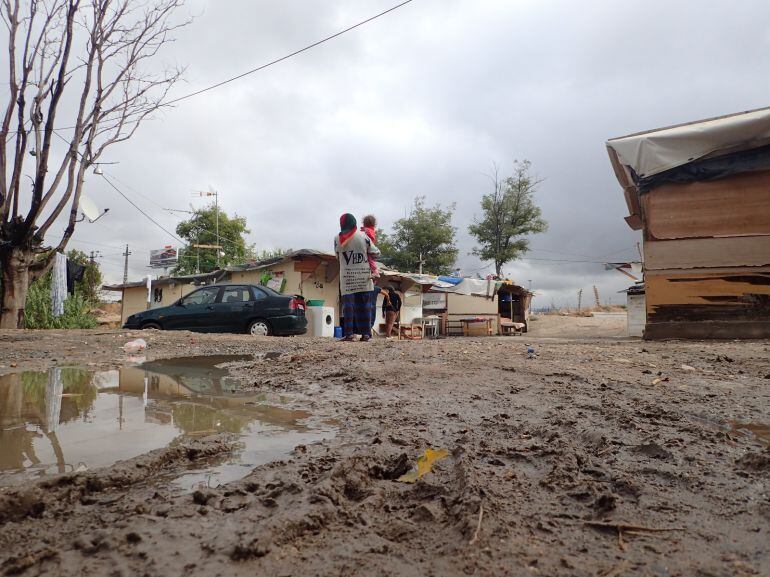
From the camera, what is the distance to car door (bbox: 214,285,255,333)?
379 inches

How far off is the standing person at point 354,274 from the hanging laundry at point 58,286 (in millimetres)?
10552

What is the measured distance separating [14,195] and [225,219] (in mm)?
27921

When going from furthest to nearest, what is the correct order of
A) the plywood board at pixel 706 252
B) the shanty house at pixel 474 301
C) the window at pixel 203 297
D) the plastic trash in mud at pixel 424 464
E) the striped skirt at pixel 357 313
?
the shanty house at pixel 474 301 → the window at pixel 203 297 → the striped skirt at pixel 357 313 → the plywood board at pixel 706 252 → the plastic trash in mud at pixel 424 464

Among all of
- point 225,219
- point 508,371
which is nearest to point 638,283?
point 508,371

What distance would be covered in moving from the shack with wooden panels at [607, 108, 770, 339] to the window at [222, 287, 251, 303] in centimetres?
741

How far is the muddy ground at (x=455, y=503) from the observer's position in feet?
3.21

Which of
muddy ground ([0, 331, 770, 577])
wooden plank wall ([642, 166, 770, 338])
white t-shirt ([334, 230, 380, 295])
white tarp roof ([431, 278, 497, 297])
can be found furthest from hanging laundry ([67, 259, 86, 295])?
wooden plank wall ([642, 166, 770, 338])

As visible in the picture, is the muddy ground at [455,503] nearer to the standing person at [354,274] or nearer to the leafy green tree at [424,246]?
the standing person at [354,274]

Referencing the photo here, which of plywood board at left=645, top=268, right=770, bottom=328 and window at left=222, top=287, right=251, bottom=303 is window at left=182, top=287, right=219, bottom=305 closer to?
window at left=222, top=287, right=251, bottom=303

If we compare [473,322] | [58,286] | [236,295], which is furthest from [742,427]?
[473,322]

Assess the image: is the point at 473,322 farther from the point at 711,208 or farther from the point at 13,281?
the point at 13,281

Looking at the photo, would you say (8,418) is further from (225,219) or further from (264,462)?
(225,219)

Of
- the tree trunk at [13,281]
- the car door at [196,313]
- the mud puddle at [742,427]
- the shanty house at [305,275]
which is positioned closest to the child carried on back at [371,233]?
the mud puddle at [742,427]

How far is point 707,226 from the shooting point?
18.9ft
